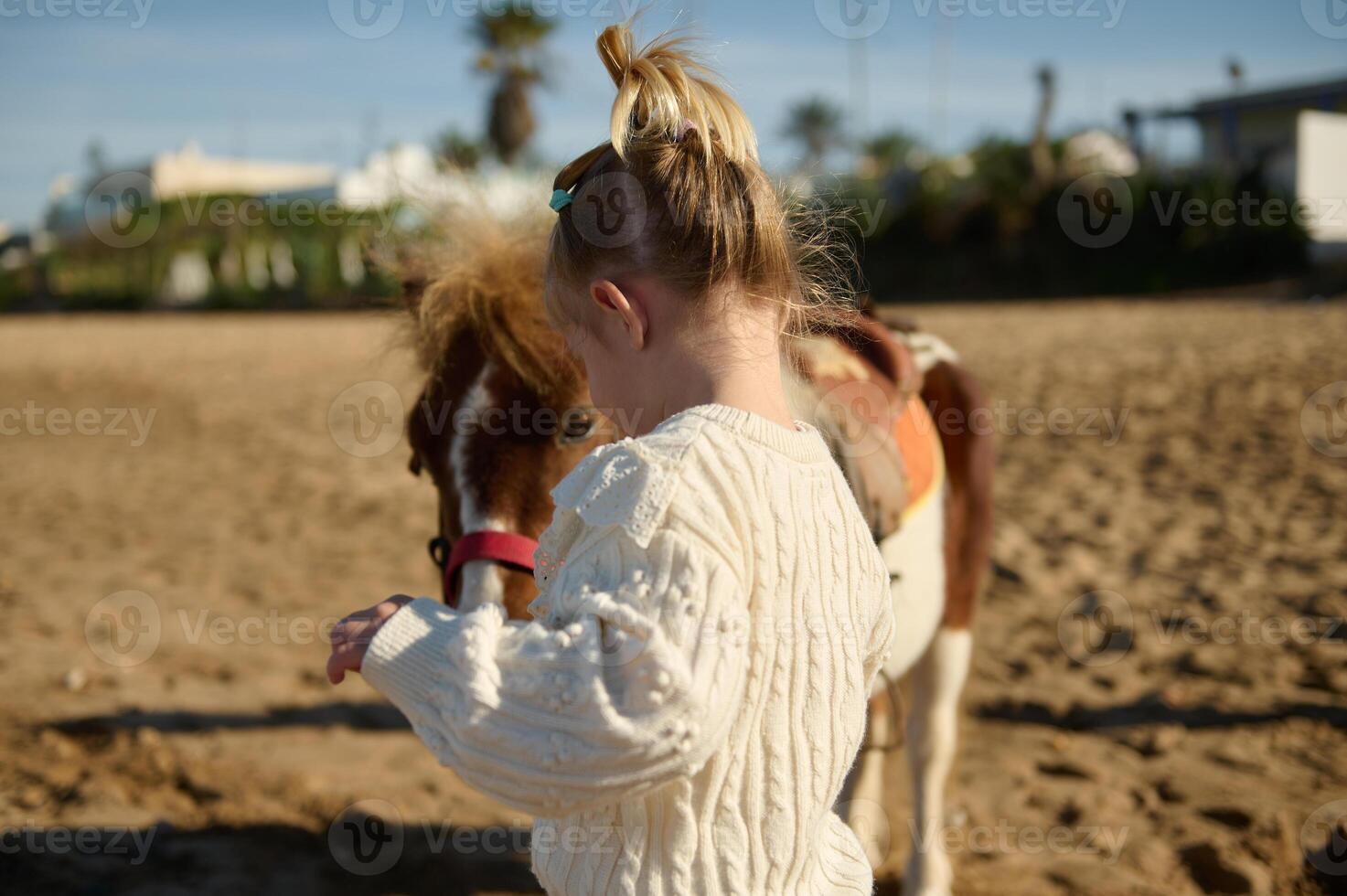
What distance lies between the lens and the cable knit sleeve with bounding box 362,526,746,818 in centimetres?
103

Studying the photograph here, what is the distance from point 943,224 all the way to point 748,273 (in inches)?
1049

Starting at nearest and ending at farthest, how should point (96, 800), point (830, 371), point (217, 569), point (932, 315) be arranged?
point (830, 371) → point (96, 800) → point (217, 569) → point (932, 315)

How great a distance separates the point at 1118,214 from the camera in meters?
23.4

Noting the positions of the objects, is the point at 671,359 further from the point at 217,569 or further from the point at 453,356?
the point at 217,569

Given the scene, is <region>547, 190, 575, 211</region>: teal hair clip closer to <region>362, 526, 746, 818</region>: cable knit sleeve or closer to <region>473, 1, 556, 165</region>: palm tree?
<region>362, 526, 746, 818</region>: cable knit sleeve

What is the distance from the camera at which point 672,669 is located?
102 cm

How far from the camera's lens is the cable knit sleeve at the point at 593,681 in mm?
1032

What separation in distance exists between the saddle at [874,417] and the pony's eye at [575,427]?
0.60m

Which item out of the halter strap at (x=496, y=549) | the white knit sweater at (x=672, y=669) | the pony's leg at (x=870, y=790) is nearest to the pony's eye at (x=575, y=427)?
the halter strap at (x=496, y=549)

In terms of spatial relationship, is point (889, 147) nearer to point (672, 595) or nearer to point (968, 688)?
point (968, 688)

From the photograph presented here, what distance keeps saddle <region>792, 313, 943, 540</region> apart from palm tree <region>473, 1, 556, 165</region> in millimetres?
32021

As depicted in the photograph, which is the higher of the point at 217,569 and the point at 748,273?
the point at 748,273

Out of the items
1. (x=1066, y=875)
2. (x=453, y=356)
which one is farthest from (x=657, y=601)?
(x=1066, y=875)

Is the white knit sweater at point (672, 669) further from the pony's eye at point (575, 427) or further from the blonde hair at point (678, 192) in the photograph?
the pony's eye at point (575, 427)
